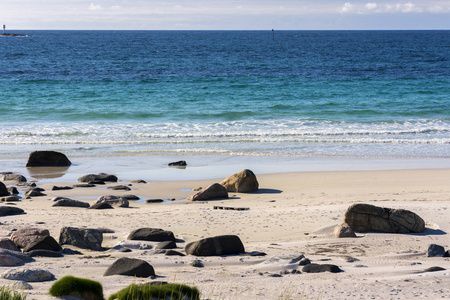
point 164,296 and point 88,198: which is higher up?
point 164,296

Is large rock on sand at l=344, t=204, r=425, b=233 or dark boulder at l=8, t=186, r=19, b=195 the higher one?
large rock on sand at l=344, t=204, r=425, b=233

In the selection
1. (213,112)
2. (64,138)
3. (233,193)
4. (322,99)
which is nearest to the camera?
(233,193)

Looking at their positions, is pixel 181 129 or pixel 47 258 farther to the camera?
pixel 181 129

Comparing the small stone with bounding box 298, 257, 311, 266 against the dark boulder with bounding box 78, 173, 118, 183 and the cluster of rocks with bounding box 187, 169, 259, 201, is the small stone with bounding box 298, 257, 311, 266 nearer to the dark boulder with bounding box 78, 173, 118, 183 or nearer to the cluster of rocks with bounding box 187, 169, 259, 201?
the cluster of rocks with bounding box 187, 169, 259, 201

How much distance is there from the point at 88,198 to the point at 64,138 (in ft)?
33.6

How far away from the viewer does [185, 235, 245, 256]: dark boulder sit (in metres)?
8.09

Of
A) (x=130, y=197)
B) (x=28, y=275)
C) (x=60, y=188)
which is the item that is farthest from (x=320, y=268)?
(x=60, y=188)

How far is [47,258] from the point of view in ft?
25.5

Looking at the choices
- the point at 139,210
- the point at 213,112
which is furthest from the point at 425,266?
the point at 213,112

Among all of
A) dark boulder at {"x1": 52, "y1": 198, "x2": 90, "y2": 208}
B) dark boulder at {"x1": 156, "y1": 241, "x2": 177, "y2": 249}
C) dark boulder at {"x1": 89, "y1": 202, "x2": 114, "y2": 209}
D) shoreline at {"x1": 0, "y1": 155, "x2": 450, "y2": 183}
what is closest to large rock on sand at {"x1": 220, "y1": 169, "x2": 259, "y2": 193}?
shoreline at {"x1": 0, "y1": 155, "x2": 450, "y2": 183}

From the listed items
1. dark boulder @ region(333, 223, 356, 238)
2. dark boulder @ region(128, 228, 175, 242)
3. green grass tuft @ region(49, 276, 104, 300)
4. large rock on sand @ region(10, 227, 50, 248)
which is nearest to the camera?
green grass tuft @ region(49, 276, 104, 300)

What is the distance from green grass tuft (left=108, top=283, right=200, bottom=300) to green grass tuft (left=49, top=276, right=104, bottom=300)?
0.22 m

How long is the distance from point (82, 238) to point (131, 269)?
6.43 feet

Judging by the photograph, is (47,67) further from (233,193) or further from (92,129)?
(233,193)
